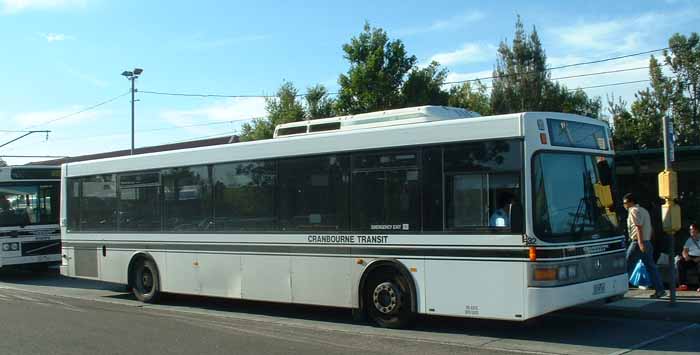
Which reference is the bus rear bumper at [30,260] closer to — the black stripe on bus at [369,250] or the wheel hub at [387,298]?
the black stripe on bus at [369,250]

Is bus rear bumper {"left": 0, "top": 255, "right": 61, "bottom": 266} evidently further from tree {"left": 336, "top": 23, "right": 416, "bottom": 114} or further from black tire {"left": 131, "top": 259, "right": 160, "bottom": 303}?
tree {"left": 336, "top": 23, "right": 416, "bottom": 114}

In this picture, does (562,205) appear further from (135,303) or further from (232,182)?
(135,303)

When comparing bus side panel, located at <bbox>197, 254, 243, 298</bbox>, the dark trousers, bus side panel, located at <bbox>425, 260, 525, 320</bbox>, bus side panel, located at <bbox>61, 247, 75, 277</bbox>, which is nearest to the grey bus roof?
bus side panel, located at <bbox>425, 260, 525, 320</bbox>

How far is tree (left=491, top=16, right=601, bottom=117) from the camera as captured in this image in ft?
146

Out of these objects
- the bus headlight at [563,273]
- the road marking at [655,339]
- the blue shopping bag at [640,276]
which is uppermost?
the bus headlight at [563,273]

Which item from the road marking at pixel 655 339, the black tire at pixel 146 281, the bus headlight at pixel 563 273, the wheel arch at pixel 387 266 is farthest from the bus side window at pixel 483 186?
the black tire at pixel 146 281

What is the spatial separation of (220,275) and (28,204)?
9374 mm

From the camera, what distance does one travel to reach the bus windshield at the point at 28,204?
735 inches

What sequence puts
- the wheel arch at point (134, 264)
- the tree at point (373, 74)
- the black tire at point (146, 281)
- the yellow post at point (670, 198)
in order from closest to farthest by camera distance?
the yellow post at point (670, 198) < the wheel arch at point (134, 264) < the black tire at point (146, 281) < the tree at point (373, 74)

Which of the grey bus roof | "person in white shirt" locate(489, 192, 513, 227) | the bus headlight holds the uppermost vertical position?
the grey bus roof

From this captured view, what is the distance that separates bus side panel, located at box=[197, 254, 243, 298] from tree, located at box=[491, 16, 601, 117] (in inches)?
1331

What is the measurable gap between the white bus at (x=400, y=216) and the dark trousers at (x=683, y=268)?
317 cm

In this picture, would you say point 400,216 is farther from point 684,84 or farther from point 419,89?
point 684,84

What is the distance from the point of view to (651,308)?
10.6 meters
